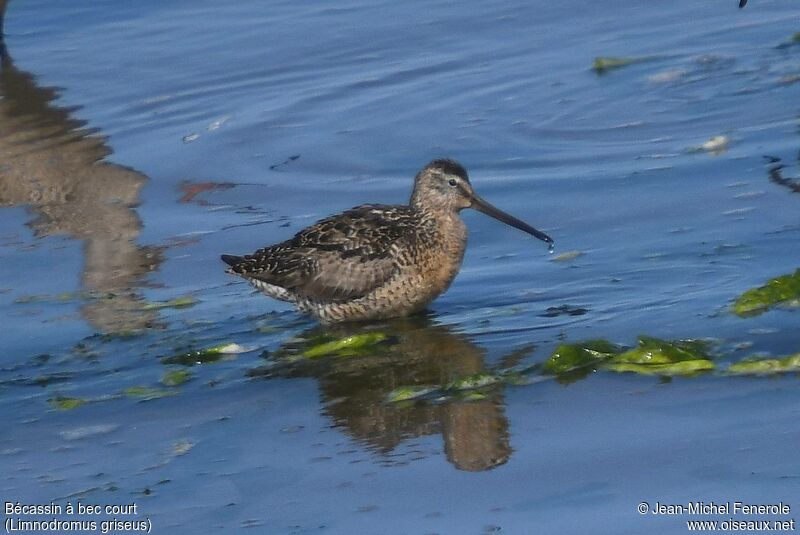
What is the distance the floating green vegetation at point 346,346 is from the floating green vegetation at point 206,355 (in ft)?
0.86

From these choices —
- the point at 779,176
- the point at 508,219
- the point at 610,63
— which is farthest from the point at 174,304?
the point at 610,63

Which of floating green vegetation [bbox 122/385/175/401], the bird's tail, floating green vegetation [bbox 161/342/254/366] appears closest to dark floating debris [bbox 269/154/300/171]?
the bird's tail

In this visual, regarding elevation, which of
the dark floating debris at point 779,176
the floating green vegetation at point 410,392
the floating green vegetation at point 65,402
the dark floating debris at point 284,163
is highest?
the dark floating debris at point 779,176

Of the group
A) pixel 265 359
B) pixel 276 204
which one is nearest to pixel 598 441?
pixel 265 359

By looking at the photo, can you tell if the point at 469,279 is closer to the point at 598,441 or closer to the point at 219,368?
the point at 219,368

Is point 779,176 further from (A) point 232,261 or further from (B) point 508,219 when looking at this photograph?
(A) point 232,261

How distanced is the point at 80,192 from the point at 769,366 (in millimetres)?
4943

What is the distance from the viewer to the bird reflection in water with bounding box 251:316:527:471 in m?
5.27

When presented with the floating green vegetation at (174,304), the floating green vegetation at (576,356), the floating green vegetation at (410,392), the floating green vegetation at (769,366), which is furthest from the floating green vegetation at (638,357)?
the floating green vegetation at (174,304)

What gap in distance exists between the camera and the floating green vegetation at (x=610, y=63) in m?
10.3

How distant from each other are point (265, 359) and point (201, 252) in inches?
62.2

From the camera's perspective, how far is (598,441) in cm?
511

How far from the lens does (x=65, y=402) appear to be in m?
6.00

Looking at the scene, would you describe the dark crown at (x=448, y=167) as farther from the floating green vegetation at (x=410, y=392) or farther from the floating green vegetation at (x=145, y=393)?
the floating green vegetation at (x=145, y=393)
